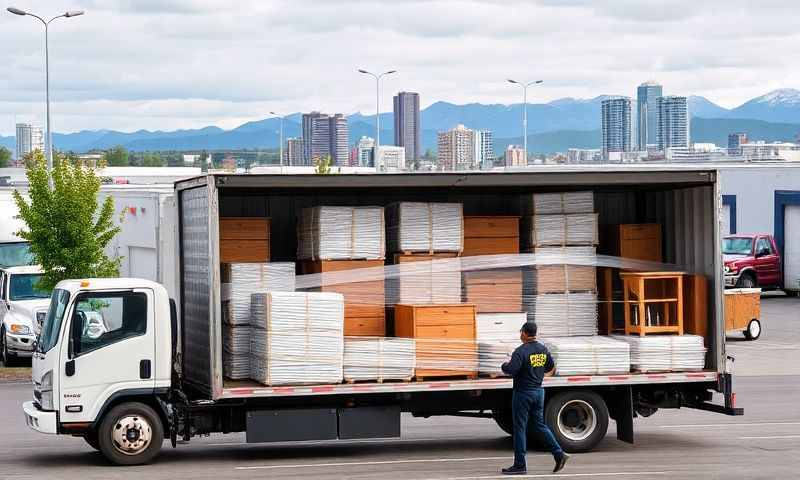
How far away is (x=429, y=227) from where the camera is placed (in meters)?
15.6

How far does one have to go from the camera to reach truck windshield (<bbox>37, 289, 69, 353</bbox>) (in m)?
14.3

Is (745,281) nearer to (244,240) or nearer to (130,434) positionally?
(244,240)

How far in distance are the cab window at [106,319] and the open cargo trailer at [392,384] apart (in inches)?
31.0

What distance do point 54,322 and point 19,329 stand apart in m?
12.3

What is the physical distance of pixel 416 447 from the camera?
16000mm

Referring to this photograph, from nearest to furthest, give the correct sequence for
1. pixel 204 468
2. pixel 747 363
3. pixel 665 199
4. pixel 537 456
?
pixel 204 468
pixel 537 456
pixel 665 199
pixel 747 363

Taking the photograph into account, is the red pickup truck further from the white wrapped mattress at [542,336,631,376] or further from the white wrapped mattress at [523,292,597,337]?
the white wrapped mattress at [542,336,631,376]

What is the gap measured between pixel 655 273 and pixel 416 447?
3686 millimetres

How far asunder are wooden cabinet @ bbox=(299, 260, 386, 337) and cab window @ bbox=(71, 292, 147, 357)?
2207 millimetres

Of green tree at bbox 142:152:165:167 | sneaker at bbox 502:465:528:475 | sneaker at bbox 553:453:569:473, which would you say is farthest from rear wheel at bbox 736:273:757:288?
green tree at bbox 142:152:165:167

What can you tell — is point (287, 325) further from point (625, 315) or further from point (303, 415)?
point (625, 315)

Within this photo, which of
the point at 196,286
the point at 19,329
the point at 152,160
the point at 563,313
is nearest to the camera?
the point at 196,286

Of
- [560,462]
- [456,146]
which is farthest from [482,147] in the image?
[560,462]

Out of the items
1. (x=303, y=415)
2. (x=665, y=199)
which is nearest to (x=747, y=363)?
(x=665, y=199)
